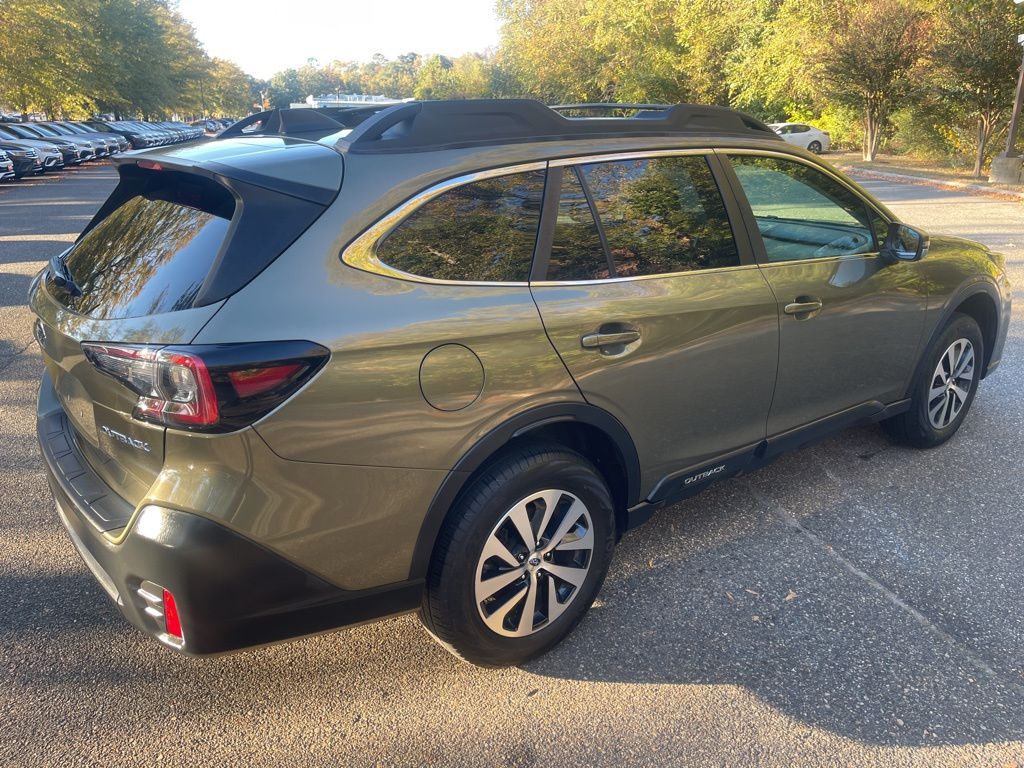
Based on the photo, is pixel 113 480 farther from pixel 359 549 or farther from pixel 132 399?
pixel 359 549

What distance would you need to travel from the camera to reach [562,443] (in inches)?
109

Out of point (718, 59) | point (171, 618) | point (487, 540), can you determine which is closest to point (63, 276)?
point (171, 618)

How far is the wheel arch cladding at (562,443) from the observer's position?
2.36 metres

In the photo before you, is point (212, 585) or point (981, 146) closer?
point (212, 585)

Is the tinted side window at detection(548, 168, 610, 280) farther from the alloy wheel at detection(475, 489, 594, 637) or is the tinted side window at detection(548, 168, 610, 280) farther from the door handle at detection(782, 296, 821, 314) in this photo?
the door handle at detection(782, 296, 821, 314)

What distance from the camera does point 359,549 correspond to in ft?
7.39

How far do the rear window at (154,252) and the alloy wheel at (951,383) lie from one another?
3.69 m

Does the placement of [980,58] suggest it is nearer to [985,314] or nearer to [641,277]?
[985,314]

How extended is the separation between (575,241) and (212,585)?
1577 millimetres

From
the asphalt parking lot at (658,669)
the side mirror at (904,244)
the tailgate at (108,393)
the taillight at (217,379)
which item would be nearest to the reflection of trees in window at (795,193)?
the side mirror at (904,244)

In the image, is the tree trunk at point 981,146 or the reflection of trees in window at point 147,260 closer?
the reflection of trees in window at point 147,260

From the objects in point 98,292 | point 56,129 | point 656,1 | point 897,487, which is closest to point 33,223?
point 98,292

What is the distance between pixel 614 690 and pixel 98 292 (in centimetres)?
211

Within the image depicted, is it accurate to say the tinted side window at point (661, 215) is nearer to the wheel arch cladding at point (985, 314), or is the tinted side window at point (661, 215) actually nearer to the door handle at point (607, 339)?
the door handle at point (607, 339)
